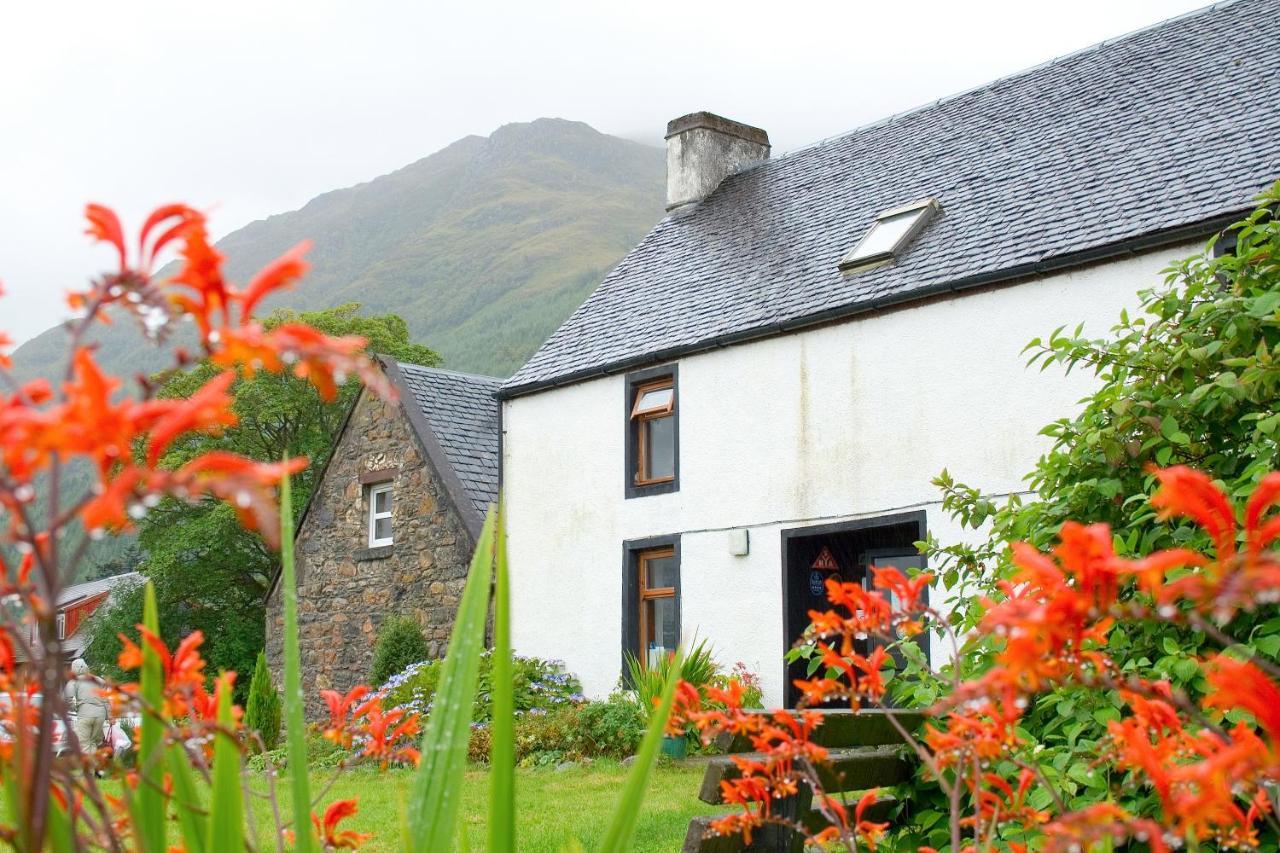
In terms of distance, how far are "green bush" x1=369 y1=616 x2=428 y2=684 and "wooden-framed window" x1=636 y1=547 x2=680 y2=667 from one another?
9.54 feet

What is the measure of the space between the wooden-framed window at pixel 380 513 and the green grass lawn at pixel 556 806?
229 inches

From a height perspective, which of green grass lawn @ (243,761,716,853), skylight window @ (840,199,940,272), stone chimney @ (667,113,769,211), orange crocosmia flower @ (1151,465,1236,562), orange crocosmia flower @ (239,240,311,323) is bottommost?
green grass lawn @ (243,761,716,853)

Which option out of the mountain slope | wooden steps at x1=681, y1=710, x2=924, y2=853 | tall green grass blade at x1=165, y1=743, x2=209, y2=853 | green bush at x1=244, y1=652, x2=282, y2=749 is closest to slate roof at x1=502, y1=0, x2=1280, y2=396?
green bush at x1=244, y1=652, x2=282, y2=749

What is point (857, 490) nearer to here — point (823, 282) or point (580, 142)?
point (823, 282)

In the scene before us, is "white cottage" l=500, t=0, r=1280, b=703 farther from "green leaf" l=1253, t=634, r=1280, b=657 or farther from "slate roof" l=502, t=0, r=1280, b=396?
"green leaf" l=1253, t=634, r=1280, b=657

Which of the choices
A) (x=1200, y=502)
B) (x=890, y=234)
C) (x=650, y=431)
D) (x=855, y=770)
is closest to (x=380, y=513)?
(x=650, y=431)

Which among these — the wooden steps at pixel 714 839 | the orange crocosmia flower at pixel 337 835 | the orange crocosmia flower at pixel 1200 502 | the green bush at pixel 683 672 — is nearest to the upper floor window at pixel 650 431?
the green bush at pixel 683 672

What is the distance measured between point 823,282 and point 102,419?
12142 mm

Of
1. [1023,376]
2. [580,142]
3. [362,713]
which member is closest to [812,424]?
[1023,376]

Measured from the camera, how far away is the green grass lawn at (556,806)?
6.88 m

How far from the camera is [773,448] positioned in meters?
12.6

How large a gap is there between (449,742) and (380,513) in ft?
51.8

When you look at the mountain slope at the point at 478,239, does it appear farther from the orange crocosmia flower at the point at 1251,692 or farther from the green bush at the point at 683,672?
the orange crocosmia flower at the point at 1251,692

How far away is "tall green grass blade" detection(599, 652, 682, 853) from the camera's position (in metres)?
1.56
